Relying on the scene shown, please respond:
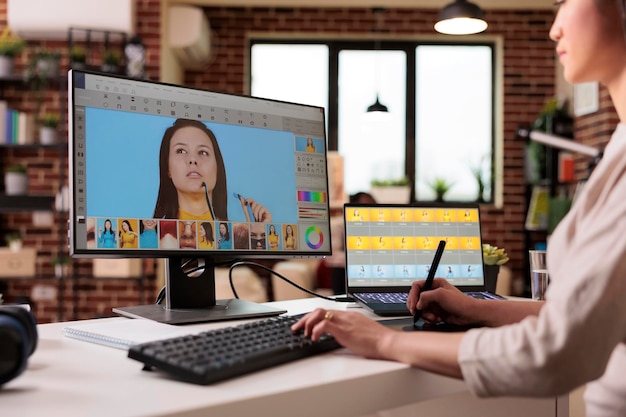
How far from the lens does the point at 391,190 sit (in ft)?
20.1

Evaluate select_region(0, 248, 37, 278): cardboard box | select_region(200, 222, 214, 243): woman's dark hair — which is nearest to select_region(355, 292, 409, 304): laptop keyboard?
select_region(200, 222, 214, 243): woman's dark hair

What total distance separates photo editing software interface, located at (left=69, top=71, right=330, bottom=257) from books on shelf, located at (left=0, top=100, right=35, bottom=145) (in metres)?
4.03

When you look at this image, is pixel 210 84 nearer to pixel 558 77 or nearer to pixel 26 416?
pixel 558 77

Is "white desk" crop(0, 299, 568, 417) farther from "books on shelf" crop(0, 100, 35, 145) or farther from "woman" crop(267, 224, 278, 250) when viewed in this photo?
"books on shelf" crop(0, 100, 35, 145)

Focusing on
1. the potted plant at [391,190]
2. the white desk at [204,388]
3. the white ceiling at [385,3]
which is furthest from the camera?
the white ceiling at [385,3]

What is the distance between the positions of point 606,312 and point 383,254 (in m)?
0.86

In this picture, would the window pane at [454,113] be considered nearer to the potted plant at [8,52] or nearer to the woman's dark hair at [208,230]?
the potted plant at [8,52]

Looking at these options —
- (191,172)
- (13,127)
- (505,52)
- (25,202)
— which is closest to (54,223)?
(25,202)

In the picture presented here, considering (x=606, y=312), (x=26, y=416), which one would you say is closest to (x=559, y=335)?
(x=606, y=312)

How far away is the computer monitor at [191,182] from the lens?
1242 mm

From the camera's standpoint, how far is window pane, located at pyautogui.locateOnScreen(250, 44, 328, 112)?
685cm

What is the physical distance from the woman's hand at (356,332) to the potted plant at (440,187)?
5.76m

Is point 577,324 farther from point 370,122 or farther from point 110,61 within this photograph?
point 370,122

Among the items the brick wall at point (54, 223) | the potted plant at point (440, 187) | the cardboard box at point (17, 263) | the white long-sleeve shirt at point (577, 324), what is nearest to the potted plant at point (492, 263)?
the white long-sleeve shirt at point (577, 324)
